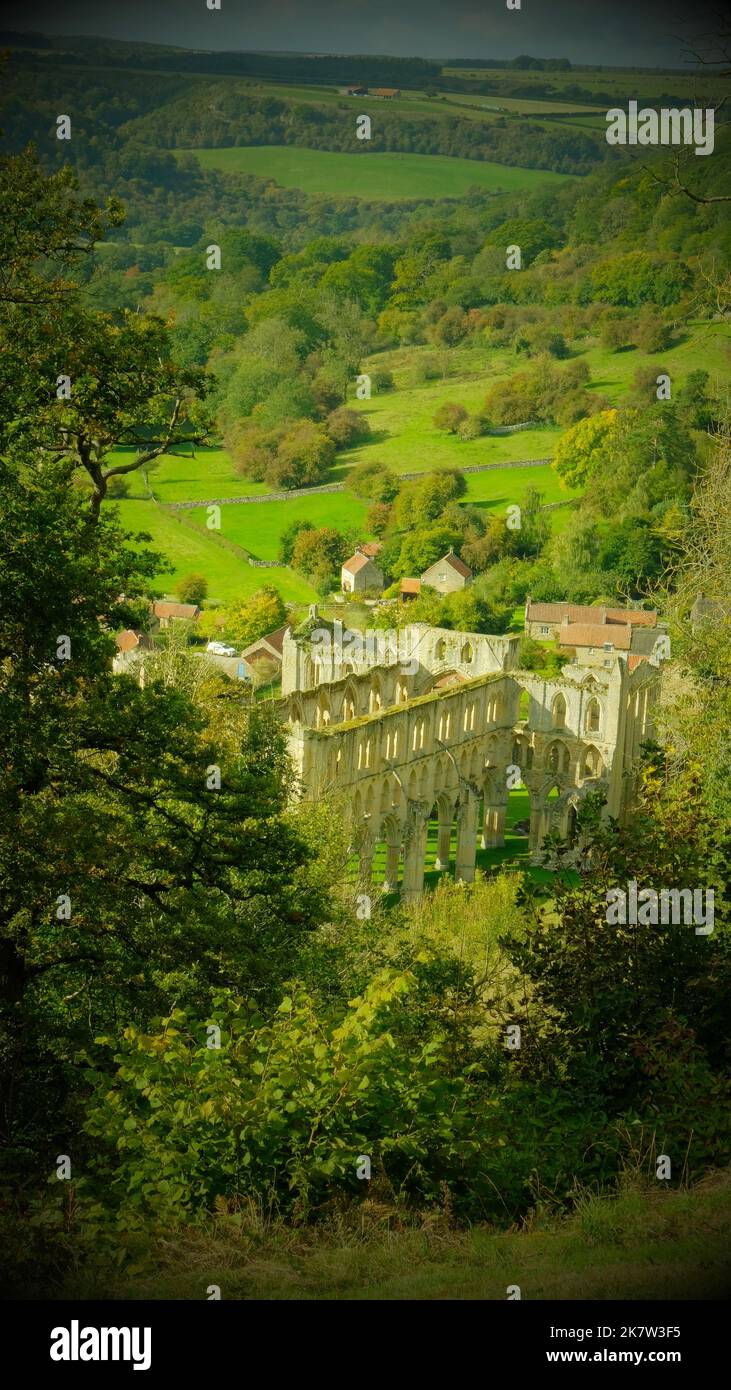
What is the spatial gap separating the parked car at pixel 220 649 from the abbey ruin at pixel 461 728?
17.9 m

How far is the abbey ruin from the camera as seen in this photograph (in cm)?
4906

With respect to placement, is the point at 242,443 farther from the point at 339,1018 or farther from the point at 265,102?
the point at 339,1018

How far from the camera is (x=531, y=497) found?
110m

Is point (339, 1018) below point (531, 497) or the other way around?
below

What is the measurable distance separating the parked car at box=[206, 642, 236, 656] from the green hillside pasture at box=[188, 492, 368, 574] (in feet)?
71.5

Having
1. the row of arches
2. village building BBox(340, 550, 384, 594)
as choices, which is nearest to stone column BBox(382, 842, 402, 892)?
the row of arches

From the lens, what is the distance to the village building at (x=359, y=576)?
9812 centimetres

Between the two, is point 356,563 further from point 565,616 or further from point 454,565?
point 565,616

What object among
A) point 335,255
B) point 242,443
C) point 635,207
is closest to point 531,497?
point 242,443

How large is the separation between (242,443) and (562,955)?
106457 millimetres

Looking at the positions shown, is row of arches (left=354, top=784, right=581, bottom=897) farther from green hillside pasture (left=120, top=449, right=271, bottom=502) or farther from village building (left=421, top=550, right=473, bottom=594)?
green hillside pasture (left=120, top=449, right=271, bottom=502)

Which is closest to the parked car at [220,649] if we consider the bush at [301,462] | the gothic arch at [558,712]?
the gothic arch at [558,712]

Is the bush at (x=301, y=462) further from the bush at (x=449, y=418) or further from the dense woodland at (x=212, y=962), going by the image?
the dense woodland at (x=212, y=962)

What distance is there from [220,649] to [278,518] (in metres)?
30.6
